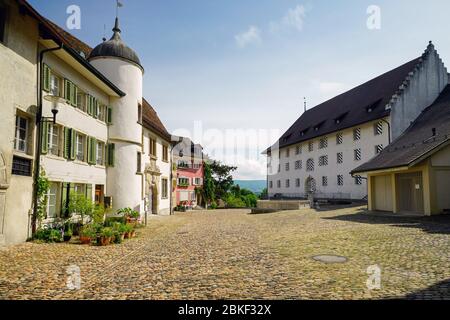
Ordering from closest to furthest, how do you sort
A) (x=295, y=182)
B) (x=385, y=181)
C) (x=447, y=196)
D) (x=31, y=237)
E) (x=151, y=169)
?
(x=31, y=237)
(x=447, y=196)
(x=385, y=181)
(x=151, y=169)
(x=295, y=182)

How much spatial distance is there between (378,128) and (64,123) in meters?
27.1

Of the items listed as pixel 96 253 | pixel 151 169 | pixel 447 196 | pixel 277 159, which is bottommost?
pixel 96 253

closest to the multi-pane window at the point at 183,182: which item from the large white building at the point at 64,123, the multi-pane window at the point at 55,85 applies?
the large white building at the point at 64,123

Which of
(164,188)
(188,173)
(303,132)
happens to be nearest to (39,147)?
(164,188)

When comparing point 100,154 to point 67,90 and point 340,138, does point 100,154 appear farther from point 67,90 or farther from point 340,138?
point 340,138

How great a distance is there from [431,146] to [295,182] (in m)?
28.5

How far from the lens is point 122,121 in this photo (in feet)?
64.7

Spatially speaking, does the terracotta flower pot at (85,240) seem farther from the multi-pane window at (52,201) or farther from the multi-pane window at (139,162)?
the multi-pane window at (139,162)

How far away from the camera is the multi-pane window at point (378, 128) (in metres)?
29.9

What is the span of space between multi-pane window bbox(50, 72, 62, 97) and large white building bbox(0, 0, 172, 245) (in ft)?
0.15
